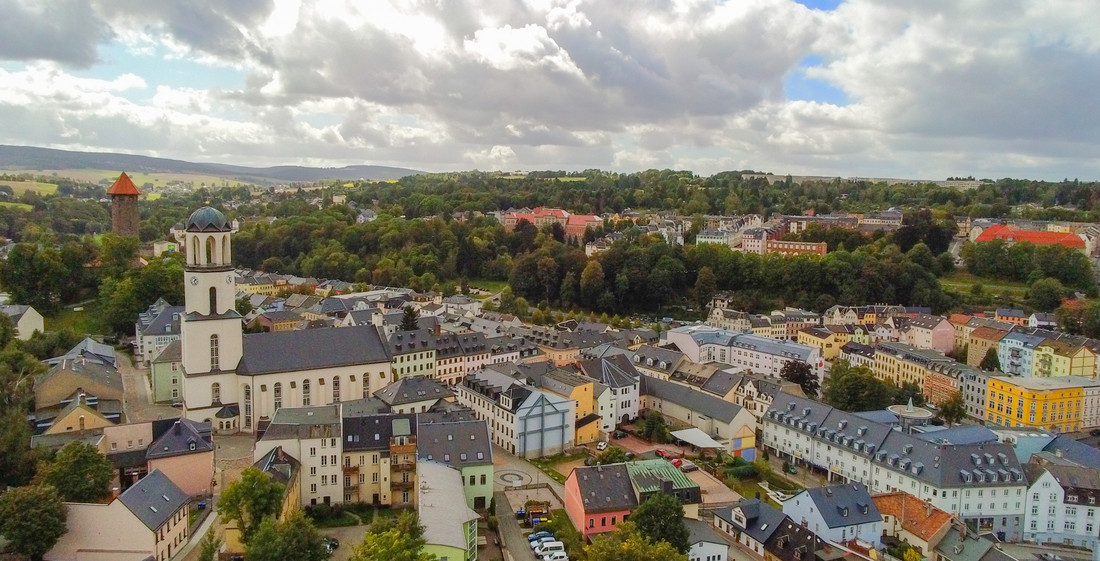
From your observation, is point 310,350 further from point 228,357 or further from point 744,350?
point 744,350

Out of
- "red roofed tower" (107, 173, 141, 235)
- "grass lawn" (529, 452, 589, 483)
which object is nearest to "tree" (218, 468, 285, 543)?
"grass lawn" (529, 452, 589, 483)

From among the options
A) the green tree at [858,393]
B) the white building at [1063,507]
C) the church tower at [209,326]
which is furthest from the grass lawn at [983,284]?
the church tower at [209,326]

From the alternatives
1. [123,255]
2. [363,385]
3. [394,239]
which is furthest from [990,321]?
[123,255]

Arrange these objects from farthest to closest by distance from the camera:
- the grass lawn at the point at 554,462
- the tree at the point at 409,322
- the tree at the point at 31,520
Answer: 1. the tree at the point at 409,322
2. the grass lawn at the point at 554,462
3. the tree at the point at 31,520

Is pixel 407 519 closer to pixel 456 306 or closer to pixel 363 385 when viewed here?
pixel 363 385

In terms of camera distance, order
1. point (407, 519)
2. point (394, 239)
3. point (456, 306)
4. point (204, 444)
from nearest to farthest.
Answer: point (407, 519) → point (204, 444) → point (456, 306) → point (394, 239)

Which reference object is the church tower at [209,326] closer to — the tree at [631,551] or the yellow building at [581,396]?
the yellow building at [581,396]

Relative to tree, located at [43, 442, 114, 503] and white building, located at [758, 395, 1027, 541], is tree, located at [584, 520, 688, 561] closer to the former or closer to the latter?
white building, located at [758, 395, 1027, 541]
